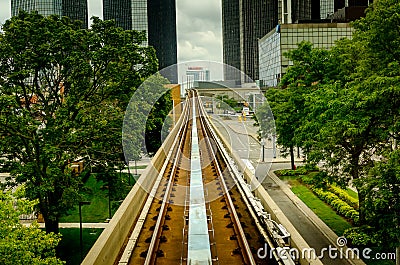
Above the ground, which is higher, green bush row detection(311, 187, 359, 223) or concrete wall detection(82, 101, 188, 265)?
Result: concrete wall detection(82, 101, 188, 265)

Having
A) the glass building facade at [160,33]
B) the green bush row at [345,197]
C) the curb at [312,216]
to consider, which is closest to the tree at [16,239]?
the curb at [312,216]

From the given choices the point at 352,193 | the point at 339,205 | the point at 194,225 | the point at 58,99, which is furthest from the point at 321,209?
the point at 58,99

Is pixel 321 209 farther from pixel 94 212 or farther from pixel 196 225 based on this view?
pixel 94 212

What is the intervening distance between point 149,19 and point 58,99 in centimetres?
10323

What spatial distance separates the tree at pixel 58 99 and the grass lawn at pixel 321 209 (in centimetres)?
1120

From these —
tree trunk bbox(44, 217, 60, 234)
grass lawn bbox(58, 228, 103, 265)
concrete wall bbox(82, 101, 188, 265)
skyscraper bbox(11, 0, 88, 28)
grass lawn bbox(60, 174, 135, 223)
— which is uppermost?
skyscraper bbox(11, 0, 88, 28)

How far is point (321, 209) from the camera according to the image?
981 inches

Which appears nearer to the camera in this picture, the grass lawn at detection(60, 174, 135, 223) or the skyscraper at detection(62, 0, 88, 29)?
the grass lawn at detection(60, 174, 135, 223)

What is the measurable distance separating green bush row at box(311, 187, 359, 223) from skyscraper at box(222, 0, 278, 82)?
320ft

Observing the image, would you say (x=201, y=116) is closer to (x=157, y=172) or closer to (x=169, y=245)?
(x=157, y=172)

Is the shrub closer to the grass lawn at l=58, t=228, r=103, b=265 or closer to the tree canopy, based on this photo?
the tree canopy

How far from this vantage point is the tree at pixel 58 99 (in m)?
17.5

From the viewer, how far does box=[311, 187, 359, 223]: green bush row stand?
73.6 feet

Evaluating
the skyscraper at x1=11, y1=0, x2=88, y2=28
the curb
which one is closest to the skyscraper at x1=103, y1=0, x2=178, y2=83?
the skyscraper at x1=11, y1=0, x2=88, y2=28
